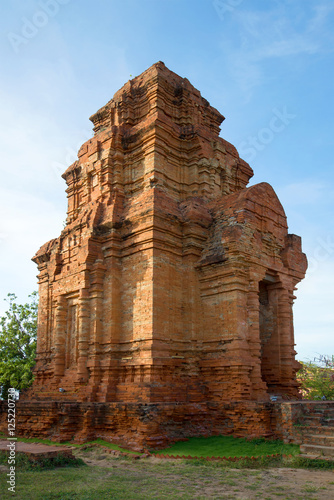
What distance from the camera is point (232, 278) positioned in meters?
13.2

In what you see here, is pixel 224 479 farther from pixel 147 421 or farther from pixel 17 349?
pixel 17 349

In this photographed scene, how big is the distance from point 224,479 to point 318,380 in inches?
494

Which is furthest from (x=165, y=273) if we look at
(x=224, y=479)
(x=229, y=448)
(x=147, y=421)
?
(x=224, y=479)

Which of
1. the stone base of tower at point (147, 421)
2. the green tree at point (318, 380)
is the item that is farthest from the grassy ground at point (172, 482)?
the green tree at point (318, 380)

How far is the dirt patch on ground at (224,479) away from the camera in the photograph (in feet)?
24.3

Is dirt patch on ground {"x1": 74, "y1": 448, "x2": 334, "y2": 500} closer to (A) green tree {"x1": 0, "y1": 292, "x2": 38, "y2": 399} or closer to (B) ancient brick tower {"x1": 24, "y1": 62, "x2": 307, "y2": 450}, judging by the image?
(B) ancient brick tower {"x1": 24, "y1": 62, "x2": 307, "y2": 450}

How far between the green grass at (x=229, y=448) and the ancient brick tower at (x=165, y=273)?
1.22 metres

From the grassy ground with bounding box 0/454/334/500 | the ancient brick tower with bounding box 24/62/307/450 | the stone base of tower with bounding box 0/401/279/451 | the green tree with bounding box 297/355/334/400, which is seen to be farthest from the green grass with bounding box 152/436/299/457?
the green tree with bounding box 297/355/334/400

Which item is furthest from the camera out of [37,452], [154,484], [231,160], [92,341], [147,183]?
[231,160]

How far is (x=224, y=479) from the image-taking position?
330 inches

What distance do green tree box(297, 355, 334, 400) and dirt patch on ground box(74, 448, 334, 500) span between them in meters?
9.60

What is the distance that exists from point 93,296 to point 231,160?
7438 mm

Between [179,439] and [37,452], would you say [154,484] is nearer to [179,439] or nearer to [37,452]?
[37,452]

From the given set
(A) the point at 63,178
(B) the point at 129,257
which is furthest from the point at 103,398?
(A) the point at 63,178
